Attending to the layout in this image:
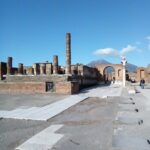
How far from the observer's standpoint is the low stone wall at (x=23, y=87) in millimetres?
21672

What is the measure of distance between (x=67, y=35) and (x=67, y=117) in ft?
70.0

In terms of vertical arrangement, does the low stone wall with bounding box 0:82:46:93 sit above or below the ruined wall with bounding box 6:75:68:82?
below

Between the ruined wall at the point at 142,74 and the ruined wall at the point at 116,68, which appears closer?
the ruined wall at the point at 116,68

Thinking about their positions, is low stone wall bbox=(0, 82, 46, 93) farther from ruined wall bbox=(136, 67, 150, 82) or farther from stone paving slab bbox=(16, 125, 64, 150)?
ruined wall bbox=(136, 67, 150, 82)

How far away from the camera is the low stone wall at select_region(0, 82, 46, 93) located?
21672 millimetres

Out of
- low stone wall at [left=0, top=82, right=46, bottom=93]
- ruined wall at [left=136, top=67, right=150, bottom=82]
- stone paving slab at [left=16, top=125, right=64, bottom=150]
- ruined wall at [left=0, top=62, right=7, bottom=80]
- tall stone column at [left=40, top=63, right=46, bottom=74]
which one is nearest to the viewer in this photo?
stone paving slab at [left=16, top=125, right=64, bottom=150]


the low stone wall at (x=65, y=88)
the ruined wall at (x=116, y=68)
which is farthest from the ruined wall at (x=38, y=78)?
the ruined wall at (x=116, y=68)

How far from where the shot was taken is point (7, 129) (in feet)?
25.1

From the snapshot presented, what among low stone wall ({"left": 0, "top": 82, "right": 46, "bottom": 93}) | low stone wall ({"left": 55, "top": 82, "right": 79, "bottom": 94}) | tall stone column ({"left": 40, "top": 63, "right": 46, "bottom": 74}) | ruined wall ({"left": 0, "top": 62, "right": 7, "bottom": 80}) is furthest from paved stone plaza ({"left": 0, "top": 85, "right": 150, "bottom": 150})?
tall stone column ({"left": 40, "top": 63, "right": 46, "bottom": 74})

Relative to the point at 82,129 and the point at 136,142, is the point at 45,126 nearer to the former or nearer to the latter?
the point at 82,129

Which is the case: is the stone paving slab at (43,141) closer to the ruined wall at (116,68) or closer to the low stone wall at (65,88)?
the low stone wall at (65,88)

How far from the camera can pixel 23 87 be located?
2219 centimetres

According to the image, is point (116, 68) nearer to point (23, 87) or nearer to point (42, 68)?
point (42, 68)

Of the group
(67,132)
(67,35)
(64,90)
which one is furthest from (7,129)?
(67,35)
